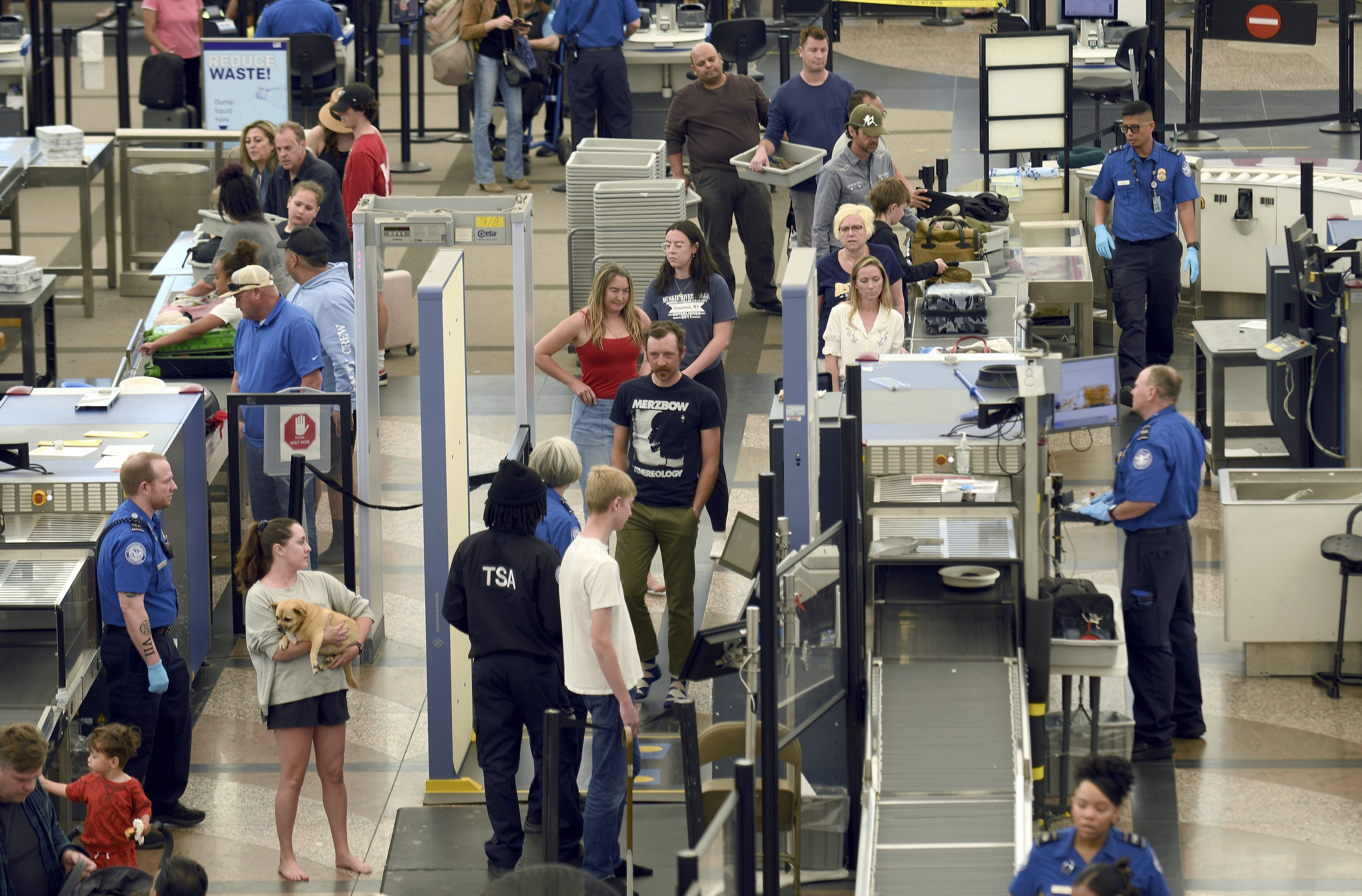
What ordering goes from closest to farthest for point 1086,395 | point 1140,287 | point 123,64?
point 1086,395 → point 1140,287 → point 123,64

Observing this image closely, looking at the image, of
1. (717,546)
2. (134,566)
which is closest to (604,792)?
(134,566)

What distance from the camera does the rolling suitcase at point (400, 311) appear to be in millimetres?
13797

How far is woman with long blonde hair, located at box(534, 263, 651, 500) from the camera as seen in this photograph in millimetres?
9297

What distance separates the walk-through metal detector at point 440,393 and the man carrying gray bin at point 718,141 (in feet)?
16.9

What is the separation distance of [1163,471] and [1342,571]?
1.31 meters

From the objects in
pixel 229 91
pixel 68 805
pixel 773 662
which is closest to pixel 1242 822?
pixel 773 662

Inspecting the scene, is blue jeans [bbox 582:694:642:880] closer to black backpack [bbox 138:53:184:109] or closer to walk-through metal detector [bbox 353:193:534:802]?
walk-through metal detector [bbox 353:193:534:802]

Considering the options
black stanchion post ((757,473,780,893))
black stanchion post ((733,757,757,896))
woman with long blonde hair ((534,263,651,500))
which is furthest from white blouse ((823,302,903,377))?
black stanchion post ((733,757,757,896))

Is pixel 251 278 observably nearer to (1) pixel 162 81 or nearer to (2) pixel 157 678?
(2) pixel 157 678

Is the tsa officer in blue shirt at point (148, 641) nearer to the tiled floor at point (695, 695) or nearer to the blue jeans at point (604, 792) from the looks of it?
the tiled floor at point (695, 695)

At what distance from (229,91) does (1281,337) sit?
10254mm

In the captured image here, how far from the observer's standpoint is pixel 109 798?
273 inches

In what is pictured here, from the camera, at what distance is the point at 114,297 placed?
52.2ft

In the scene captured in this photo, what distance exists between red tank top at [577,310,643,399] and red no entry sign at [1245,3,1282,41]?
11.6 metres
